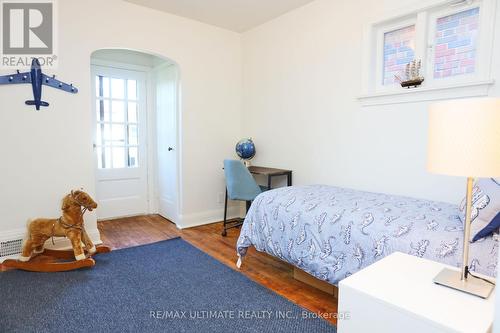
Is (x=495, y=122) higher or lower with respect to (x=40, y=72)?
lower

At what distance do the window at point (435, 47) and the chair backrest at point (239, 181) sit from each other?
1.44m

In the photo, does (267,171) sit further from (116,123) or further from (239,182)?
(116,123)

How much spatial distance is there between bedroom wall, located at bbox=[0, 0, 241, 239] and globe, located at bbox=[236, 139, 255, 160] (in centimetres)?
32

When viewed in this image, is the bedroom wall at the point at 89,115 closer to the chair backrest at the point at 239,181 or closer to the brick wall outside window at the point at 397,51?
the chair backrest at the point at 239,181

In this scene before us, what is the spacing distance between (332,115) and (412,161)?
2.96 ft

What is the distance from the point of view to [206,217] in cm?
400

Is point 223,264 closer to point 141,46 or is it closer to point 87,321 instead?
point 87,321

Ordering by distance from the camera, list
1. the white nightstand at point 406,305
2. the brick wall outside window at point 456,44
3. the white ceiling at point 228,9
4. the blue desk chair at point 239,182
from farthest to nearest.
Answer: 1. the blue desk chair at point 239,182
2. the white ceiling at point 228,9
3. the brick wall outside window at point 456,44
4. the white nightstand at point 406,305

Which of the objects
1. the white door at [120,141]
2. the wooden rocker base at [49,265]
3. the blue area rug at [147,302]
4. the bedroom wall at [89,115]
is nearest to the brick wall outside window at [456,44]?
the blue area rug at [147,302]

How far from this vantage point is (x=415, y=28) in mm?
2471

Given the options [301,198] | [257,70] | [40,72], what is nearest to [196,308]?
[301,198]

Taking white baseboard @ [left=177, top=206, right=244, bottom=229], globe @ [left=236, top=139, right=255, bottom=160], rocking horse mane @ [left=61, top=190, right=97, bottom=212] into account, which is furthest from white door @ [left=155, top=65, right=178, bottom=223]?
rocking horse mane @ [left=61, top=190, right=97, bottom=212]

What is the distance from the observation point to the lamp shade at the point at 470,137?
0.95m

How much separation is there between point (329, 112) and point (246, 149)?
1.17m
